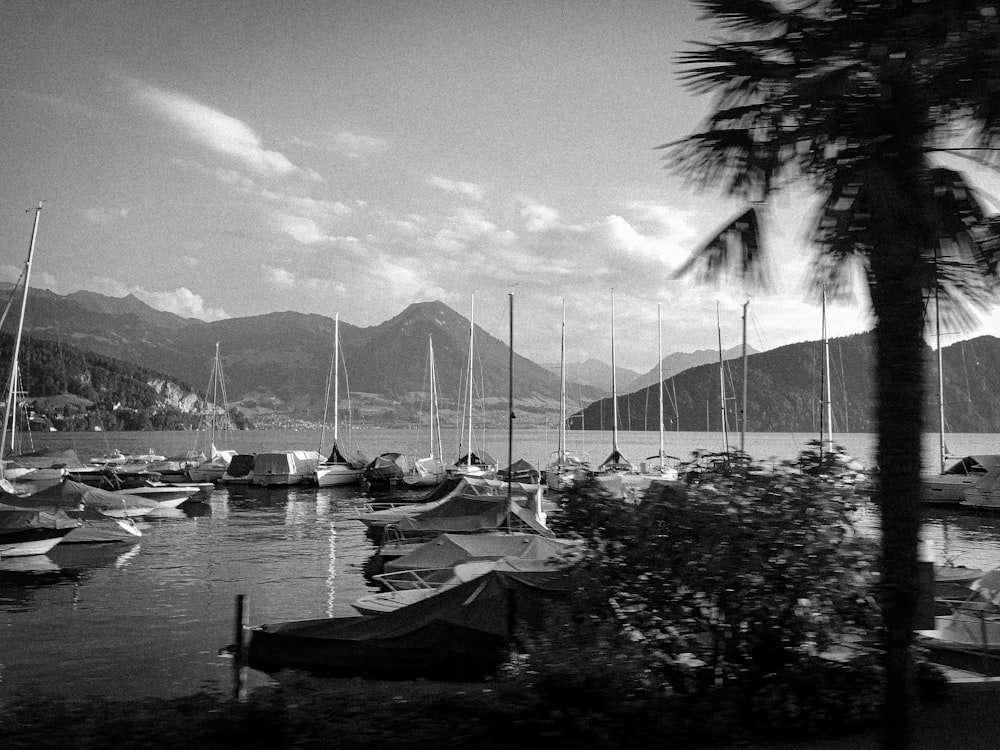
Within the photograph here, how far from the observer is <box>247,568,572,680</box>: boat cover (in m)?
12.0

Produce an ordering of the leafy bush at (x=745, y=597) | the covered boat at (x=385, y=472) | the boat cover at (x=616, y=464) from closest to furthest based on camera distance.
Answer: the leafy bush at (x=745, y=597) < the boat cover at (x=616, y=464) < the covered boat at (x=385, y=472)

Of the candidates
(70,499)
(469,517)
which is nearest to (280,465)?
(70,499)

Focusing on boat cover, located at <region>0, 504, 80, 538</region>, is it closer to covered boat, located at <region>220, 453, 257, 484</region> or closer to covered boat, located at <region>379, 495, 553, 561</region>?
covered boat, located at <region>379, 495, 553, 561</region>

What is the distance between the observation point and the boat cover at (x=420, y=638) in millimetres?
11977

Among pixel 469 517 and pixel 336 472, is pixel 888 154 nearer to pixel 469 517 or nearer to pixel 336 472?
pixel 469 517

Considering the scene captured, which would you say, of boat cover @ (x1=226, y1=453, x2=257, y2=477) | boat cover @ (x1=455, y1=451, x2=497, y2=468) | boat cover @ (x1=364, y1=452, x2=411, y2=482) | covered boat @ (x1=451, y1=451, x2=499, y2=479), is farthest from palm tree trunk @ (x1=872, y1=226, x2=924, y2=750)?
boat cover @ (x1=226, y1=453, x2=257, y2=477)

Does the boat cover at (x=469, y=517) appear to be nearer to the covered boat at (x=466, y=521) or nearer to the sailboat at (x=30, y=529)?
the covered boat at (x=466, y=521)

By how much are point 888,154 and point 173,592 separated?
2438 cm

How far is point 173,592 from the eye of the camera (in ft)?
82.8

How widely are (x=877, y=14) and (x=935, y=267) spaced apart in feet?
6.94

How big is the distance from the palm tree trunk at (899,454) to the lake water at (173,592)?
0.41 meters

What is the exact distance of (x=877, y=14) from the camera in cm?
626

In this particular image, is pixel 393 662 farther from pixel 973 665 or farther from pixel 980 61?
pixel 980 61


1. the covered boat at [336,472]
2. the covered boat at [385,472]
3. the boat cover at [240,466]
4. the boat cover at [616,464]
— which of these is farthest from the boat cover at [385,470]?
the boat cover at [616,464]
